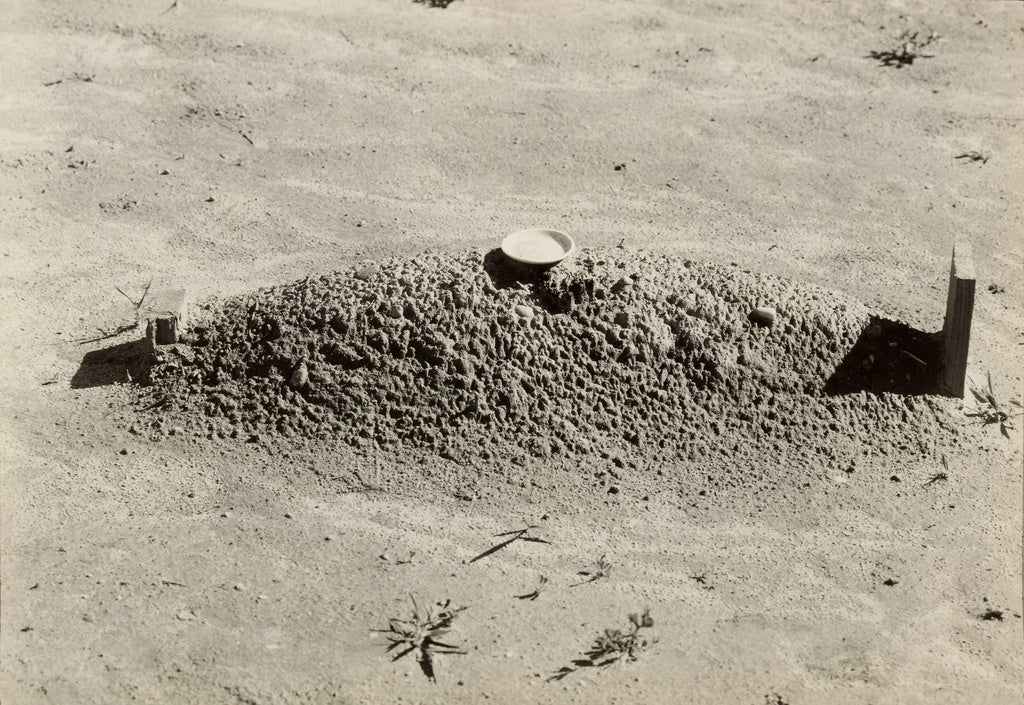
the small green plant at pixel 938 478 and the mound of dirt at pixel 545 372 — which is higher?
the mound of dirt at pixel 545 372

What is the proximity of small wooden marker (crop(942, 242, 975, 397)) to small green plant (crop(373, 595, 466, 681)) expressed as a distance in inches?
133

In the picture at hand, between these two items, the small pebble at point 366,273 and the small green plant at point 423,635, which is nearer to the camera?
the small green plant at point 423,635

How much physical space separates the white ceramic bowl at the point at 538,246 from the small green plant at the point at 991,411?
2633 millimetres

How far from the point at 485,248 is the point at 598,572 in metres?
2.58

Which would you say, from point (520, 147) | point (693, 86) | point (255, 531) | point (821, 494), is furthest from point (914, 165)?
point (255, 531)

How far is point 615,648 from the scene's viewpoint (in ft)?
17.1

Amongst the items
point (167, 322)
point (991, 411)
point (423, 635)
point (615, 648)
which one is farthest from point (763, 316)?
point (167, 322)

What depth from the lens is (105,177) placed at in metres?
8.80

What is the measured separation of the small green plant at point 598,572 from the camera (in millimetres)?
5602

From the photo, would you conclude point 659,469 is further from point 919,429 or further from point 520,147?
point 520,147

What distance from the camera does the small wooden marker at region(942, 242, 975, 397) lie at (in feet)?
21.2

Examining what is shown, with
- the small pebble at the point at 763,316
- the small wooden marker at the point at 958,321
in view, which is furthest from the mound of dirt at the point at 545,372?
the small wooden marker at the point at 958,321

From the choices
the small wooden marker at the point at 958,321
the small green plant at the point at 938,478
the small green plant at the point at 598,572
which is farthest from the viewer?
the small wooden marker at the point at 958,321

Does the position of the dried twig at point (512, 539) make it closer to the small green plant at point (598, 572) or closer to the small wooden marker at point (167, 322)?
the small green plant at point (598, 572)
